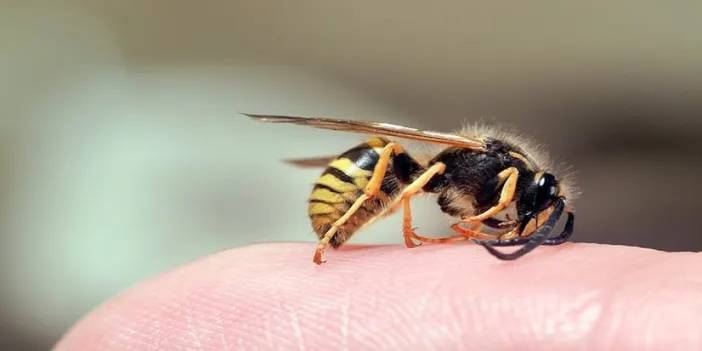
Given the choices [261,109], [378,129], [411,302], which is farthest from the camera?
[261,109]

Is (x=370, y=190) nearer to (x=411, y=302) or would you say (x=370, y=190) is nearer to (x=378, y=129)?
(x=378, y=129)

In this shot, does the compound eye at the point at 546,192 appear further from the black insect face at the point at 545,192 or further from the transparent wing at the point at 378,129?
the transparent wing at the point at 378,129

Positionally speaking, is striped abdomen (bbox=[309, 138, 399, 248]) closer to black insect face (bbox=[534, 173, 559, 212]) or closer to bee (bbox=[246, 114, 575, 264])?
bee (bbox=[246, 114, 575, 264])

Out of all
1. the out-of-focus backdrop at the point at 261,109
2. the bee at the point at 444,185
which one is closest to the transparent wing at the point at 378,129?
the bee at the point at 444,185

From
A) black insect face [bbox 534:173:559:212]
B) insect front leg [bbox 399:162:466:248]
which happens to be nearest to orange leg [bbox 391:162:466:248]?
insect front leg [bbox 399:162:466:248]

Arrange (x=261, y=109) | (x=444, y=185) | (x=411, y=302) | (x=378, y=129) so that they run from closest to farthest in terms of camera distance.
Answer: (x=411, y=302)
(x=378, y=129)
(x=444, y=185)
(x=261, y=109)

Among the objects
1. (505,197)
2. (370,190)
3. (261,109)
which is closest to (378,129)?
(370,190)

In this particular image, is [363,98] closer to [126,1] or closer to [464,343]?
[126,1]
